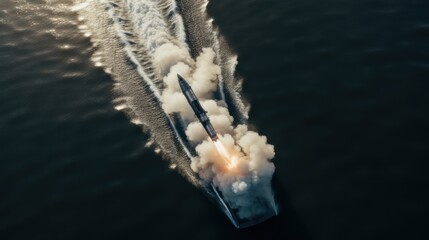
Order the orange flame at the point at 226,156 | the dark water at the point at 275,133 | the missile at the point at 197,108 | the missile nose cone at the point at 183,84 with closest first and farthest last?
1. the dark water at the point at 275,133
2. the orange flame at the point at 226,156
3. the missile at the point at 197,108
4. the missile nose cone at the point at 183,84

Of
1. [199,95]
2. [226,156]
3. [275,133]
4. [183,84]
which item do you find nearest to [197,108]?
[199,95]

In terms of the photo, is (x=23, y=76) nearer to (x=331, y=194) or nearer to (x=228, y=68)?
(x=228, y=68)

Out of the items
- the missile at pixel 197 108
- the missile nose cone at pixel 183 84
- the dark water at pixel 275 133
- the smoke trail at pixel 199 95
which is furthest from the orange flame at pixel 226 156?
the missile nose cone at pixel 183 84

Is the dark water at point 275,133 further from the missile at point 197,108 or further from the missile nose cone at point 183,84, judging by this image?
the missile nose cone at point 183,84

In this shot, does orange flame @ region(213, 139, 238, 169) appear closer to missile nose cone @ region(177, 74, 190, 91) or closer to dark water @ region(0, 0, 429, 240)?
dark water @ region(0, 0, 429, 240)

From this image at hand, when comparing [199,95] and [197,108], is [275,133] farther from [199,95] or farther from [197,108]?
[199,95]

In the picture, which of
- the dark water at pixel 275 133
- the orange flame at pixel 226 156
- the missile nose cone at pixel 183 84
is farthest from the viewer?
the missile nose cone at pixel 183 84
